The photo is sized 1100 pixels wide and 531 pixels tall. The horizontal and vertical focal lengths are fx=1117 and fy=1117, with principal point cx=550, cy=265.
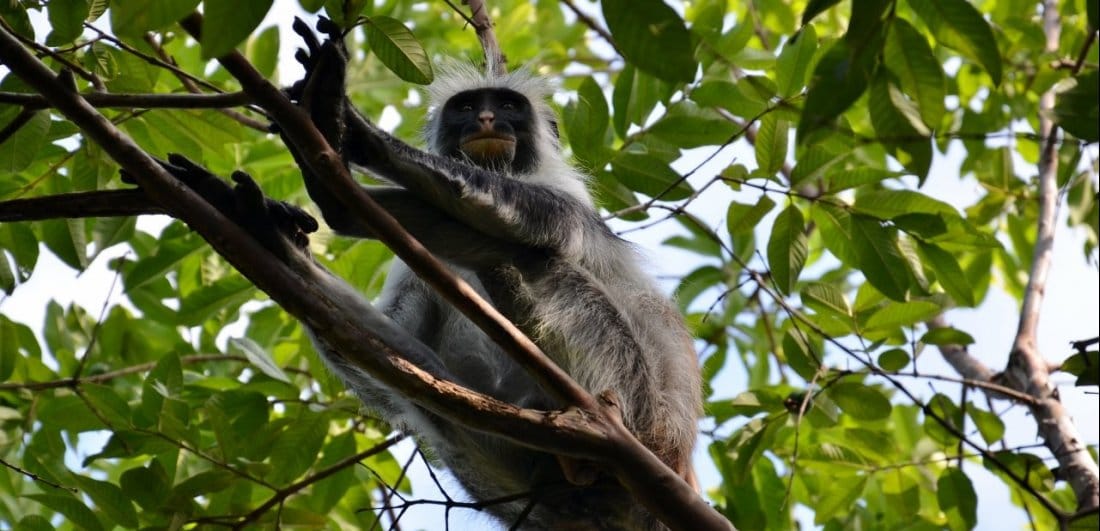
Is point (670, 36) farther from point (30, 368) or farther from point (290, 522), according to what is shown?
point (30, 368)

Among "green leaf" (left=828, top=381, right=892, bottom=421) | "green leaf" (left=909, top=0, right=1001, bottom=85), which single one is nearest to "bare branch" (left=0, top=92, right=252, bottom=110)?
"green leaf" (left=909, top=0, right=1001, bottom=85)

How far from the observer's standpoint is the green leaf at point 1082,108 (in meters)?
2.25

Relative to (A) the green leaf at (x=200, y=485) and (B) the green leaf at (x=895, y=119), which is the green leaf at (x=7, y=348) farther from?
(B) the green leaf at (x=895, y=119)

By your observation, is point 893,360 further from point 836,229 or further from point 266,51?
point 266,51

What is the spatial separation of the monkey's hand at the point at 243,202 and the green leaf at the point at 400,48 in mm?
755

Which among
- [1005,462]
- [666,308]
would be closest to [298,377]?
[666,308]

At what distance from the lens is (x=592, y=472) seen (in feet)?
13.4

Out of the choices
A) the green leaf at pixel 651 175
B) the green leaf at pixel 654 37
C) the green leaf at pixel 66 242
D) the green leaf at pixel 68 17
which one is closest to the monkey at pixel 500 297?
the green leaf at pixel 651 175

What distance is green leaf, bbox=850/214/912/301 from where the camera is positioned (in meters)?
4.48

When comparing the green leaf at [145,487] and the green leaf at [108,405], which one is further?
the green leaf at [108,405]

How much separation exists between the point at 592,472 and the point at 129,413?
221 cm

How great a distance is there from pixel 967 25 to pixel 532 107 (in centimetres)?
434

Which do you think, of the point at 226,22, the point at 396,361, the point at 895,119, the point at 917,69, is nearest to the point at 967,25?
the point at 917,69

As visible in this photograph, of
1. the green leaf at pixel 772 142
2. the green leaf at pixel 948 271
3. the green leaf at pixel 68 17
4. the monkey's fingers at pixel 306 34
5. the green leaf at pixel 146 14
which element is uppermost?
the green leaf at pixel 772 142
